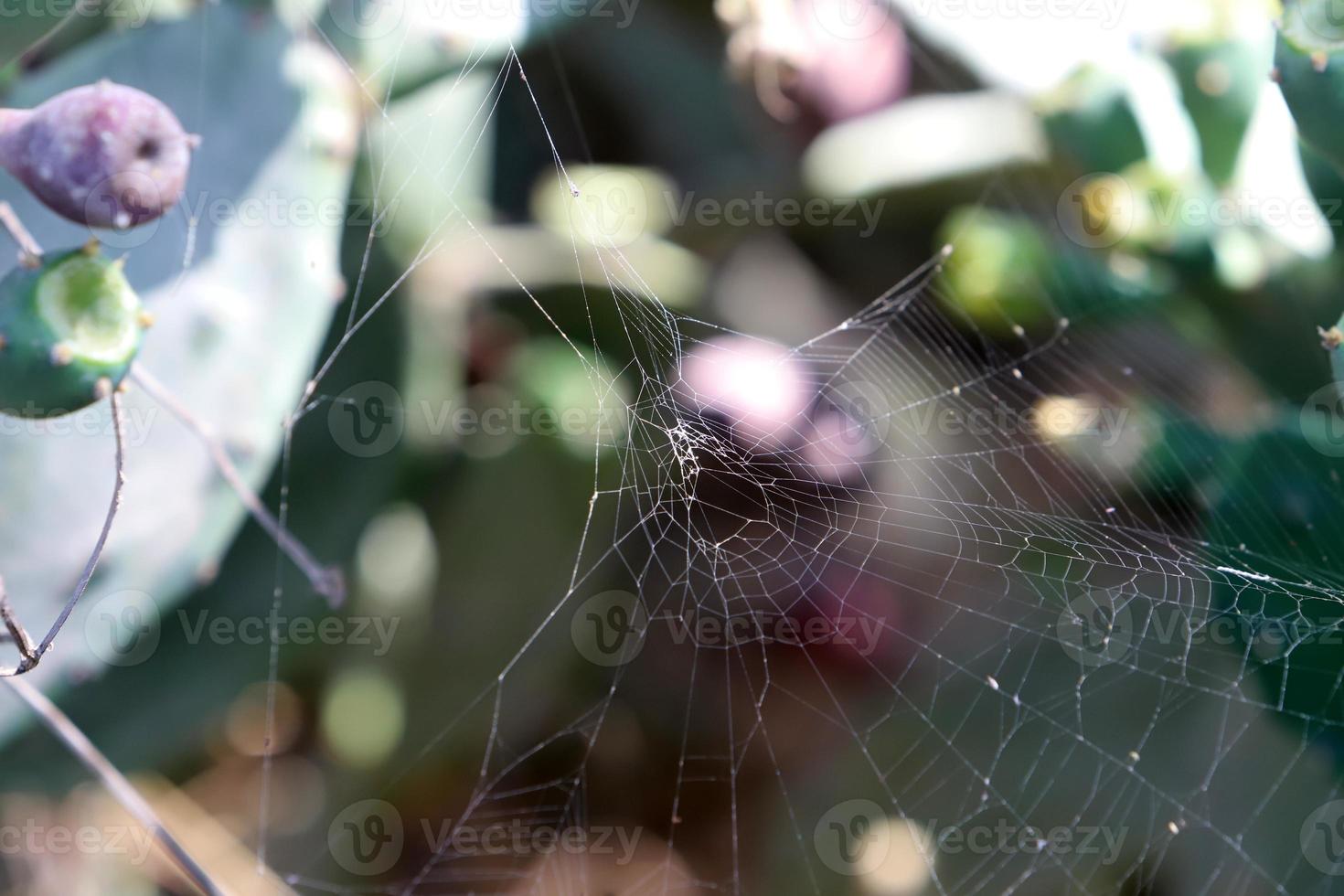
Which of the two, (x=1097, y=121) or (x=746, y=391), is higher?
(x=1097, y=121)

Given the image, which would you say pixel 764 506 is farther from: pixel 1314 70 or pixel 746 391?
pixel 1314 70

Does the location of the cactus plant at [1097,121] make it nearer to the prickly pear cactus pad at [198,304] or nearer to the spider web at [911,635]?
the spider web at [911,635]

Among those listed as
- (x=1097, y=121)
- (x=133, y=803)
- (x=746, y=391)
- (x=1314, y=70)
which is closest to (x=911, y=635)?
(x=746, y=391)

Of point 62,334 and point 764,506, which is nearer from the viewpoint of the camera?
point 62,334

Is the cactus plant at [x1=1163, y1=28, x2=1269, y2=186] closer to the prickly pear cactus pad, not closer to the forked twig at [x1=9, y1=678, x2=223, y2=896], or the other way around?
the prickly pear cactus pad

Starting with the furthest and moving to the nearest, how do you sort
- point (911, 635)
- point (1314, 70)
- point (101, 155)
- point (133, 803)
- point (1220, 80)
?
point (911, 635)
point (1220, 80)
point (133, 803)
point (1314, 70)
point (101, 155)

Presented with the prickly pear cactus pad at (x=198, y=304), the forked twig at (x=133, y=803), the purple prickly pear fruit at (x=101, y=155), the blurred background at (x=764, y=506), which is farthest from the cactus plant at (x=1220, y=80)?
the forked twig at (x=133, y=803)

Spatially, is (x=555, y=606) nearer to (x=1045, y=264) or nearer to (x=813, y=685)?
(x=813, y=685)
